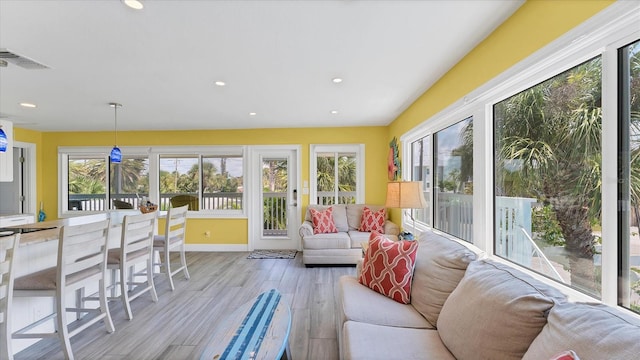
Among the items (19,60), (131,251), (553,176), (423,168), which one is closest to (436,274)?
(553,176)

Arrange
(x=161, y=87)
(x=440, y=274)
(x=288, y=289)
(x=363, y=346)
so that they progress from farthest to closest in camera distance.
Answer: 1. (x=288, y=289)
2. (x=161, y=87)
3. (x=440, y=274)
4. (x=363, y=346)

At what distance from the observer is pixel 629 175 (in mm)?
1189

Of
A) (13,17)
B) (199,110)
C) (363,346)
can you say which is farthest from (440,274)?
(199,110)

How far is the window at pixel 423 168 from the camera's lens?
11.7 feet

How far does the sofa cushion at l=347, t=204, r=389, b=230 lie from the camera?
4984mm

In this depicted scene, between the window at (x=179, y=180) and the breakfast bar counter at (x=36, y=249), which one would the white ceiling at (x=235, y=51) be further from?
the window at (x=179, y=180)

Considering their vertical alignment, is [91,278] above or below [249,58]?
below

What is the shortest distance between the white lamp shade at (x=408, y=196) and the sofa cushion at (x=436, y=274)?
2.06 ft

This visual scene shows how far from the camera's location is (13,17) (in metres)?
1.76

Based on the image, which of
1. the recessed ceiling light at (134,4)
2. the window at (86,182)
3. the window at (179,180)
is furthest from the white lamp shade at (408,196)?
the window at (86,182)

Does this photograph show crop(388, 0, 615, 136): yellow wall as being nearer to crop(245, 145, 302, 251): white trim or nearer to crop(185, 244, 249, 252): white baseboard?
crop(245, 145, 302, 251): white trim

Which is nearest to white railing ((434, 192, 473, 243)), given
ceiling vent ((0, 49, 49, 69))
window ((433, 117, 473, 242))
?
window ((433, 117, 473, 242))

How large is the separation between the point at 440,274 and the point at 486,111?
1.37 metres

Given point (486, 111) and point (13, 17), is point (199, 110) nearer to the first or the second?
point (13, 17)
